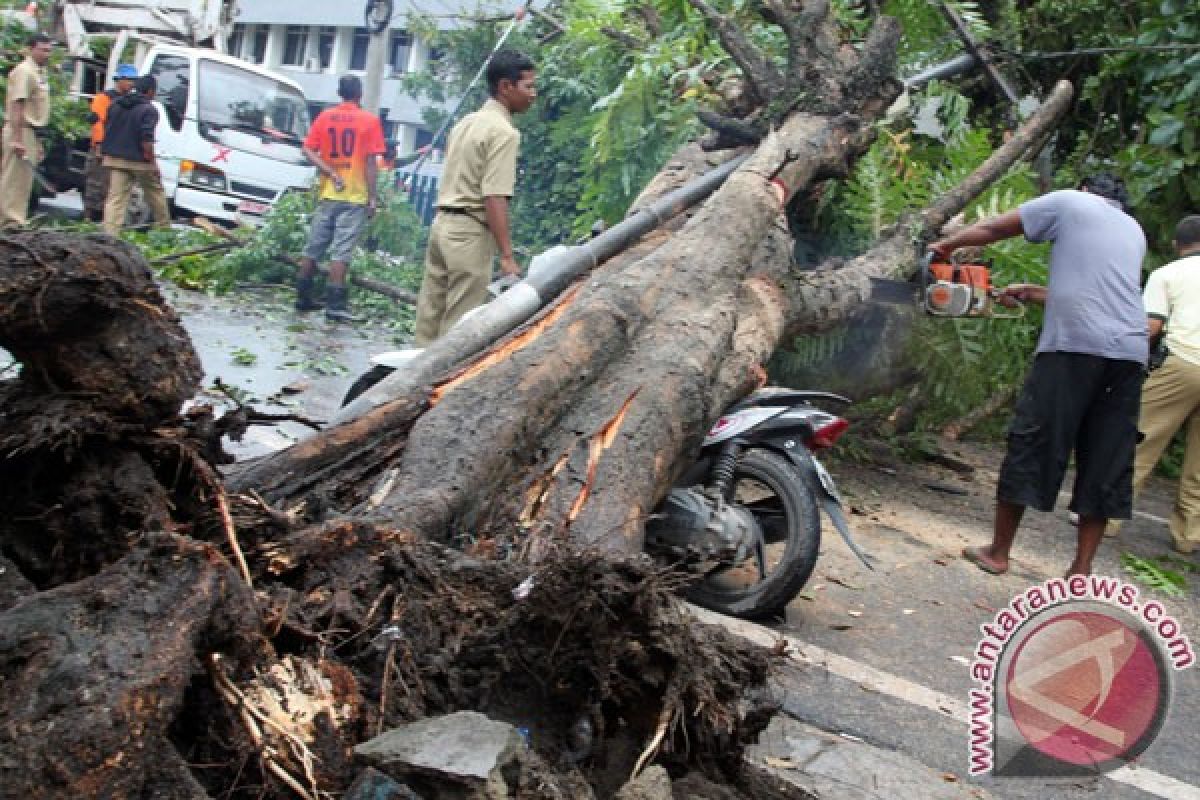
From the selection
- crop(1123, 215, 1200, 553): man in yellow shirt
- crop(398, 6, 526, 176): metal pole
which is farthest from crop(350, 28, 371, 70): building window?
crop(1123, 215, 1200, 553): man in yellow shirt

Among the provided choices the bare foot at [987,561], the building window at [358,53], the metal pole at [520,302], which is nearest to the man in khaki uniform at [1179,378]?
the bare foot at [987,561]

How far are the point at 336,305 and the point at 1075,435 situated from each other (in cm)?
723

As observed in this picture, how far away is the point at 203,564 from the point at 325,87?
44.1 metres

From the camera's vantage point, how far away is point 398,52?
4375 cm

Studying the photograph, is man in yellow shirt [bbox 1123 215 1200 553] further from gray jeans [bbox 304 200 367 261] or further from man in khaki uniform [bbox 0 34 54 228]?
man in khaki uniform [bbox 0 34 54 228]

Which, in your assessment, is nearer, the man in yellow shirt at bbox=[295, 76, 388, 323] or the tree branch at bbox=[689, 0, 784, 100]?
the tree branch at bbox=[689, 0, 784, 100]

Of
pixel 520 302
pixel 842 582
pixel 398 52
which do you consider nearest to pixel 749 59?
pixel 520 302

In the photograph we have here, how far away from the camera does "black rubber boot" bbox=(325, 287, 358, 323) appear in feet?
38.0

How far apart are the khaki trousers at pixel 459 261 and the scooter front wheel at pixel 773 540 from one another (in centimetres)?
300

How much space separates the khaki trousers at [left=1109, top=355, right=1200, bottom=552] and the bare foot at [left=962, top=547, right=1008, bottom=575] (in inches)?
67.7

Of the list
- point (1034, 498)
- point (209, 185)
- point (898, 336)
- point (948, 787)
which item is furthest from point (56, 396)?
point (209, 185)

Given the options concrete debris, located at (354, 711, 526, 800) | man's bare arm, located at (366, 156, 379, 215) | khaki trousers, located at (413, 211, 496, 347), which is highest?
concrete debris, located at (354, 711, 526, 800)

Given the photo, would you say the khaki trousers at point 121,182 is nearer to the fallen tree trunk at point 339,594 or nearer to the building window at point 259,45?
the fallen tree trunk at point 339,594

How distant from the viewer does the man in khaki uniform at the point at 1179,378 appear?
7613 mm
